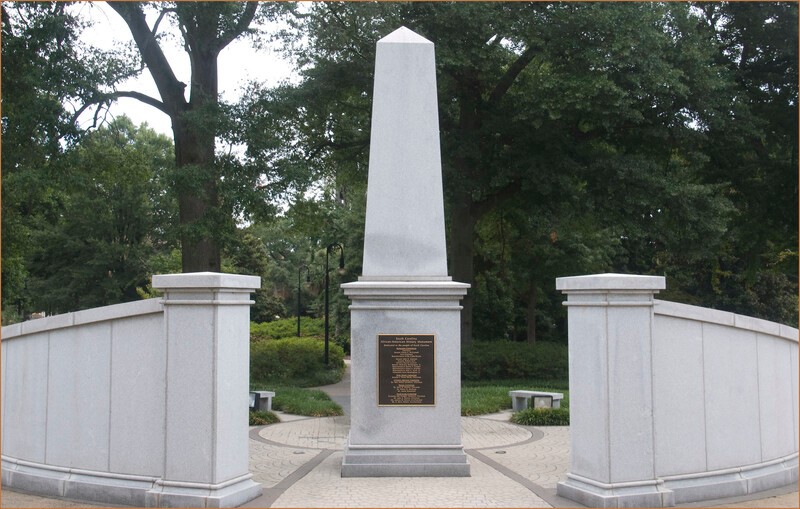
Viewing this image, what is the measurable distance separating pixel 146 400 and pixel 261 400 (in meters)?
9.10

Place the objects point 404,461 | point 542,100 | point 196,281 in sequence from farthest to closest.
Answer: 1. point 542,100
2. point 404,461
3. point 196,281

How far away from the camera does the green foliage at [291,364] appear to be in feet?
85.2

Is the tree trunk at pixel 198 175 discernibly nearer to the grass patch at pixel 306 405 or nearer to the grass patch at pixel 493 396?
the grass patch at pixel 306 405

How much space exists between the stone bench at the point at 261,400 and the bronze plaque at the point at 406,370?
310 inches

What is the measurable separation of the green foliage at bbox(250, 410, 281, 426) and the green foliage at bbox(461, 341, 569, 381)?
35.1 ft


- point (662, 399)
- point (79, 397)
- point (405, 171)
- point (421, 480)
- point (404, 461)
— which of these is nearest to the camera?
point (662, 399)

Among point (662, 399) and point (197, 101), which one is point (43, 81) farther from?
point (662, 399)

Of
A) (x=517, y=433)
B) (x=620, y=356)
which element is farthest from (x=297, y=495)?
(x=517, y=433)

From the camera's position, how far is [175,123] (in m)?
20.7

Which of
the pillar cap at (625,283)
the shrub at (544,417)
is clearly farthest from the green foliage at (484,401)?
the pillar cap at (625,283)

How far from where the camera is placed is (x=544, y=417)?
51.1 ft

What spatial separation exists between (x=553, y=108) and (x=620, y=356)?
14.2 metres

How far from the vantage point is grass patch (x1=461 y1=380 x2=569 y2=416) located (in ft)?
57.3

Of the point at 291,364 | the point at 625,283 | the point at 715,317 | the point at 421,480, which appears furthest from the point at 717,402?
the point at 291,364
